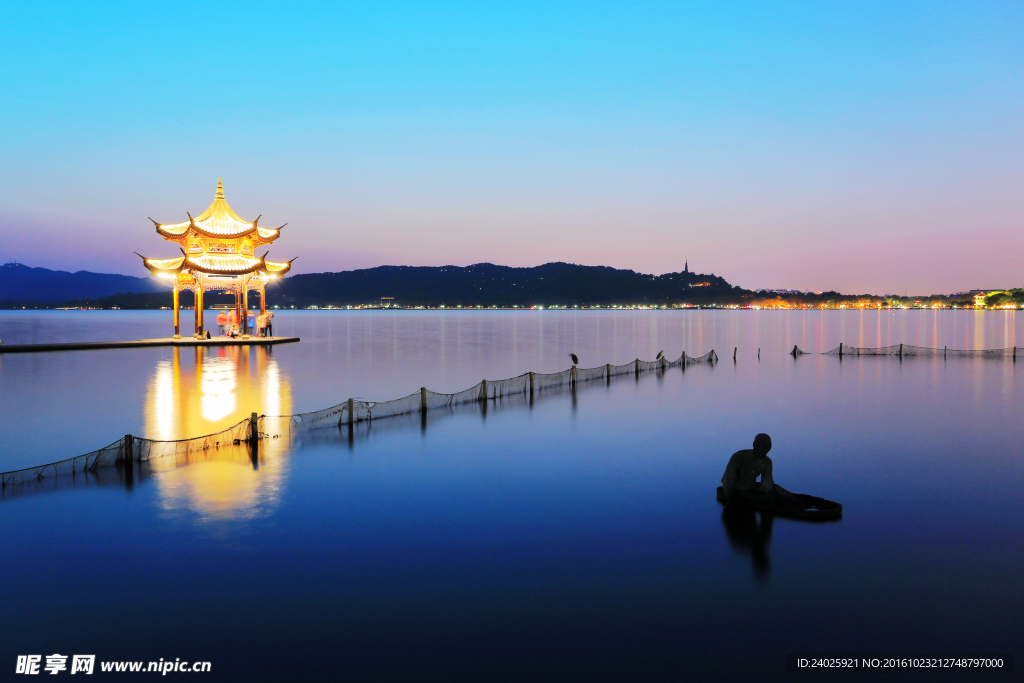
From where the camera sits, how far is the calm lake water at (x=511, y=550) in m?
6.59

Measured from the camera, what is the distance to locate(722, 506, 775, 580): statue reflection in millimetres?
8781

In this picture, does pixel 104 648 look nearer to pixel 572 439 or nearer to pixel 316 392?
pixel 572 439

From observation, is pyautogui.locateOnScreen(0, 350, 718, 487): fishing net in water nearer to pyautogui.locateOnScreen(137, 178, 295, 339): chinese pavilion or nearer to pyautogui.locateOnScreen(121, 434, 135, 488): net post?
pyautogui.locateOnScreen(121, 434, 135, 488): net post

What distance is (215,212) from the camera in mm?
48094

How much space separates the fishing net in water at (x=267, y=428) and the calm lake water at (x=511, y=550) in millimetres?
712

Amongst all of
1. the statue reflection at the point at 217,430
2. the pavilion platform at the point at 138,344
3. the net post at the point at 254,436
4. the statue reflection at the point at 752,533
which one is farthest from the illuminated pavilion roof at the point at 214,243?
the statue reflection at the point at 752,533

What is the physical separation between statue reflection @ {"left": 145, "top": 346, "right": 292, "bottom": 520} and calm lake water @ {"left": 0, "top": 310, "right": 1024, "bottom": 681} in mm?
94

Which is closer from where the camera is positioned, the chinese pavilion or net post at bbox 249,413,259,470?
net post at bbox 249,413,259,470

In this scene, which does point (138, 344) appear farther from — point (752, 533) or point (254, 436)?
point (752, 533)

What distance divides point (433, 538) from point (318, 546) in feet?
5.35

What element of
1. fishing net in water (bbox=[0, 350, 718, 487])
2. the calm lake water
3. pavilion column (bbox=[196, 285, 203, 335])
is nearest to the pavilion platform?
pavilion column (bbox=[196, 285, 203, 335])

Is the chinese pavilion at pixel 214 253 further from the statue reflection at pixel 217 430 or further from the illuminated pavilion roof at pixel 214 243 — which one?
the statue reflection at pixel 217 430

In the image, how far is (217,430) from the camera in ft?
56.6

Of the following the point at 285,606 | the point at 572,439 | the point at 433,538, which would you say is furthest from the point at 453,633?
the point at 572,439
